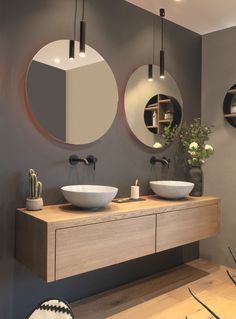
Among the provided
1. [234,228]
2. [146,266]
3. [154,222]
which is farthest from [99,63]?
[234,228]

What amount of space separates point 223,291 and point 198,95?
2065mm

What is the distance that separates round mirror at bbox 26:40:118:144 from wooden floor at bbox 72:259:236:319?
1.30 meters

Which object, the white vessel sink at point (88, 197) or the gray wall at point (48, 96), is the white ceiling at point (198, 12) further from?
the white vessel sink at point (88, 197)

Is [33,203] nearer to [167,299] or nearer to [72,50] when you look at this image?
[72,50]

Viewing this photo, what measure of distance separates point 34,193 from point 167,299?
1.42m

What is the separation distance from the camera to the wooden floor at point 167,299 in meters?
2.26

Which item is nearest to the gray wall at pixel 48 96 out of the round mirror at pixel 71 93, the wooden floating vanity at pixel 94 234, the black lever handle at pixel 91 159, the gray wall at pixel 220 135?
the round mirror at pixel 71 93

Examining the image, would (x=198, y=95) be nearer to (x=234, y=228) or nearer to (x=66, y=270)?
(x=234, y=228)

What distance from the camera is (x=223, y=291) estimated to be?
2.66 m

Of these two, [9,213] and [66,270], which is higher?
[9,213]

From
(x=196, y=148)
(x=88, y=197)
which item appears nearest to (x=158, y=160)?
(x=196, y=148)

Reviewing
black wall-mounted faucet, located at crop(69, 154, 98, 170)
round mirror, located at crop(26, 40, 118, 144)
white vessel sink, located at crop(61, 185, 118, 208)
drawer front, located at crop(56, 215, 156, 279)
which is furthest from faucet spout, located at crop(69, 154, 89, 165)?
drawer front, located at crop(56, 215, 156, 279)

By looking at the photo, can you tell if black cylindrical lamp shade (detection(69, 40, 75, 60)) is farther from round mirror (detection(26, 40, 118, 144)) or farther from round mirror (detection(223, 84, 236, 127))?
round mirror (detection(223, 84, 236, 127))

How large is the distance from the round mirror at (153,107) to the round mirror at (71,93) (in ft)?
0.80
